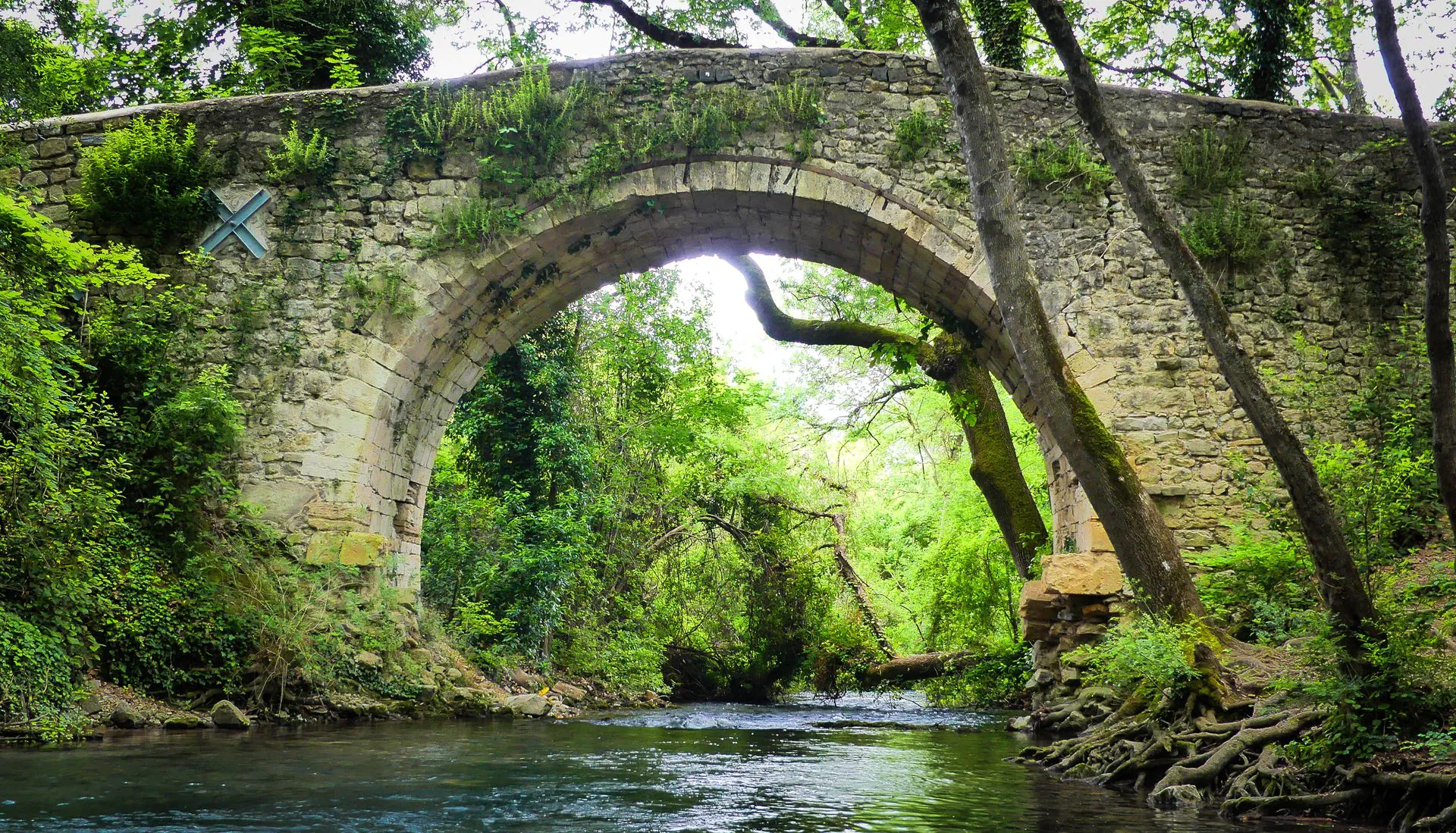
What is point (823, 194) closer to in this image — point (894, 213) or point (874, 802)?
point (894, 213)

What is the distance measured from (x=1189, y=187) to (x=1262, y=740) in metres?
5.20

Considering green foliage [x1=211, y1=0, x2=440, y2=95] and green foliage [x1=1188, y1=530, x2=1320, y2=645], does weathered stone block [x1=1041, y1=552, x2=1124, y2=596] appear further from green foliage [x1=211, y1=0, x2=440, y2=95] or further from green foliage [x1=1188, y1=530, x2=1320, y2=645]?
green foliage [x1=211, y1=0, x2=440, y2=95]

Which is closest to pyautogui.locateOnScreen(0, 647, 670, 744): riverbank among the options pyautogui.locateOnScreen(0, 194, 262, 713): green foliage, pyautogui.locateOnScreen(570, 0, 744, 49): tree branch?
pyautogui.locateOnScreen(0, 194, 262, 713): green foliage

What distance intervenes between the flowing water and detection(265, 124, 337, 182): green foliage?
4532 mm

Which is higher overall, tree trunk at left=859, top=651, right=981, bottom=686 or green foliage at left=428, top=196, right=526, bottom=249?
green foliage at left=428, top=196, right=526, bottom=249

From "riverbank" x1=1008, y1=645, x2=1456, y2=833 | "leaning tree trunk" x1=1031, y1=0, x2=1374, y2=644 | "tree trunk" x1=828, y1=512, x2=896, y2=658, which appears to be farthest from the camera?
"tree trunk" x1=828, y1=512, x2=896, y2=658

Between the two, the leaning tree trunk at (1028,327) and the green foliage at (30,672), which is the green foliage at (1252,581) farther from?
the green foliage at (30,672)

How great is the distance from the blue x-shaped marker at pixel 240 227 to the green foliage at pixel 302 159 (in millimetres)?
231

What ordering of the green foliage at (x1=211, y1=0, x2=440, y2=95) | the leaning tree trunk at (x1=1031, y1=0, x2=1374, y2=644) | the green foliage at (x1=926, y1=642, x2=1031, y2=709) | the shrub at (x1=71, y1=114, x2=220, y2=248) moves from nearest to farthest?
1. the leaning tree trunk at (x1=1031, y1=0, x2=1374, y2=644)
2. the shrub at (x1=71, y1=114, x2=220, y2=248)
3. the green foliage at (x1=926, y1=642, x2=1031, y2=709)
4. the green foliage at (x1=211, y1=0, x2=440, y2=95)

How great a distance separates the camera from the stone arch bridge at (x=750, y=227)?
7.94 metres

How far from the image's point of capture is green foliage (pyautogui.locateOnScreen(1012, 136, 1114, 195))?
319 inches

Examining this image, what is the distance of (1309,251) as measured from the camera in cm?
821

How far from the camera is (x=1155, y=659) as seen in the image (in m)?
5.11

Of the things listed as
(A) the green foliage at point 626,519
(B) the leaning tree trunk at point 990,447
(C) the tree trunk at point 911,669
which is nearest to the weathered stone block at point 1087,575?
(B) the leaning tree trunk at point 990,447
